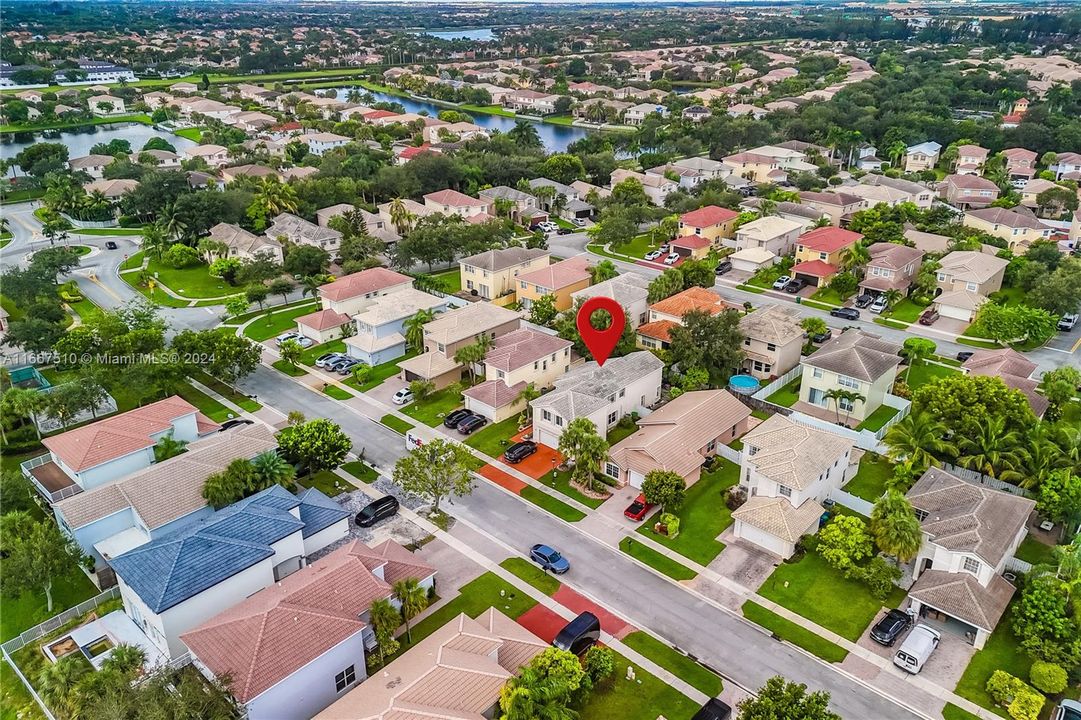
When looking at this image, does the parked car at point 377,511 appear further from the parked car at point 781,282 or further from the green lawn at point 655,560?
the parked car at point 781,282

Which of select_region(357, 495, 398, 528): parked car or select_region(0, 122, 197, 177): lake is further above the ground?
select_region(0, 122, 197, 177): lake

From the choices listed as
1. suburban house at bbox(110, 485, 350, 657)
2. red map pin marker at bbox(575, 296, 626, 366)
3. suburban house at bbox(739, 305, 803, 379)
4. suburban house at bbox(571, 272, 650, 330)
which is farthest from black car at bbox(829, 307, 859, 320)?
suburban house at bbox(110, 485, 350, 657)

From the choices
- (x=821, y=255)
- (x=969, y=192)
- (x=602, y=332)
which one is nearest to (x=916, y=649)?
(x=602, y=332)

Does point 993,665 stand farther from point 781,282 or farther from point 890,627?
point 781,282

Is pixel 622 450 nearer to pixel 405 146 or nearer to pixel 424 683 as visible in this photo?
pixel 424 683

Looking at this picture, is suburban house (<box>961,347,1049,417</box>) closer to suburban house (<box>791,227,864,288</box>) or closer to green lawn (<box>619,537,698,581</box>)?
suburban house (<box>791,227,864,288</box>)
